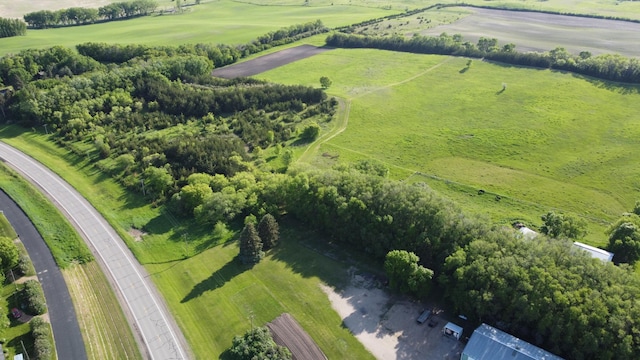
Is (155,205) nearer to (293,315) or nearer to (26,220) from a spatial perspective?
(26,220)

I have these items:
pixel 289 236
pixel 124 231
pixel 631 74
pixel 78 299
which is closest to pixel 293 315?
pixel 289 236

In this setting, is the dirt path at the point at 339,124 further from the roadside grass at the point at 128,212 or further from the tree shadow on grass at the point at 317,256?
the roadside grass at the point at 128,212

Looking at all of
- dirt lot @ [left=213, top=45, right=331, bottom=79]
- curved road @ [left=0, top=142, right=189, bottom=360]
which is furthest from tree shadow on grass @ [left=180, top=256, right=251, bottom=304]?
dirt lot @ [left=213, top=45, right=331, bottom=79]

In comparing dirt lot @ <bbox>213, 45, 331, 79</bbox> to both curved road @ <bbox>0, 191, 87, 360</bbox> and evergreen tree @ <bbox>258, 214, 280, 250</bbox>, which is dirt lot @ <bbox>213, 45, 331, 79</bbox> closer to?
curved road @ <bbox>0, 191, 87, 360</bbox>

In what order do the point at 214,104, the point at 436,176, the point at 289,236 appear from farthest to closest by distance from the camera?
the point at 214,104
the point at 436,176
the point at 289,236

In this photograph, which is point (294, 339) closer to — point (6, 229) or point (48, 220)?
point (48, 220)

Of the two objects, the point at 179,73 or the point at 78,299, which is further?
the point at 179,73

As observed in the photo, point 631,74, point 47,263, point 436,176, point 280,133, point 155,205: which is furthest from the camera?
point 631,74
